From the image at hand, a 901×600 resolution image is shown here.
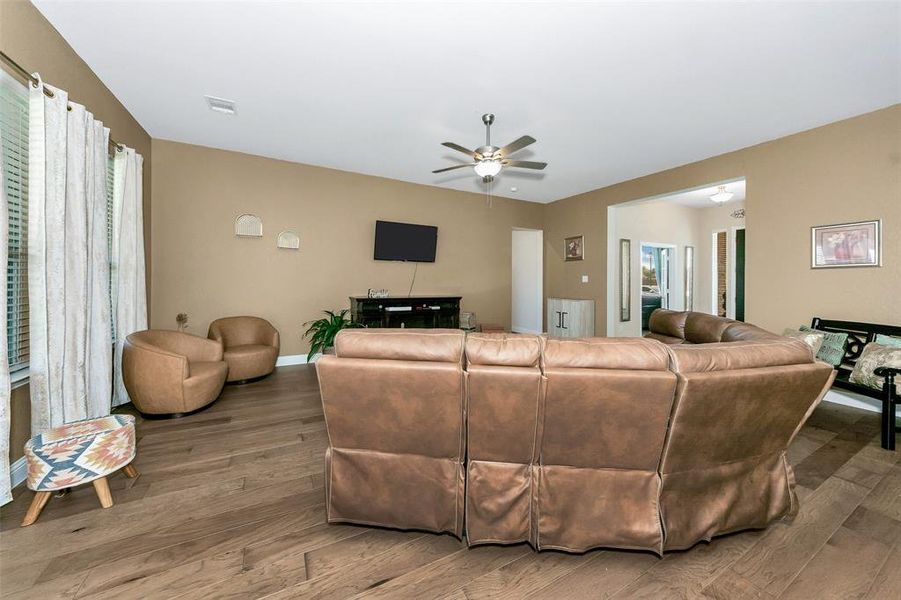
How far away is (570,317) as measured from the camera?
673cm

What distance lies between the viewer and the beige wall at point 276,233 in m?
4.44

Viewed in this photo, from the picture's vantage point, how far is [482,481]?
60.7 inches

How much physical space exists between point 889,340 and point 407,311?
5.05m

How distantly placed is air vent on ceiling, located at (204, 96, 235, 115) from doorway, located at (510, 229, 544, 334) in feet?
18.0

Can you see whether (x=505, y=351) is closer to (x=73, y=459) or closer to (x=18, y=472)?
(x=73, y=459)

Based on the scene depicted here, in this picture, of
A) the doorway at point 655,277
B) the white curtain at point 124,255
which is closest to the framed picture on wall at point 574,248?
the doorway at point 655,277

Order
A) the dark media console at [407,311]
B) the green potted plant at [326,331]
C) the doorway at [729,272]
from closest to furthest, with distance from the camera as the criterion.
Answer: the green potted plant at [326,331], the dark media console at [407,311], the doorway at [729,272]

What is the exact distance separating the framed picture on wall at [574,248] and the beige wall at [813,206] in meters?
1.85

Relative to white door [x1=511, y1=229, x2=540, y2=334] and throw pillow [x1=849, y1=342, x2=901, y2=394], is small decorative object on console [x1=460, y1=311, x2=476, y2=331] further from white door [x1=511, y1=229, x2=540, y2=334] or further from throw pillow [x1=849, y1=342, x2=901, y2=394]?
throw pillow [x1=849, y1=342, x2=901, y2=394]

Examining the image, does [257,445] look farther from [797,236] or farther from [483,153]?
[797,236]

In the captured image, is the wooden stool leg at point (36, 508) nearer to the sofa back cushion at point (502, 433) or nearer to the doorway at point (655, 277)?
the sofa back cushion at point (502, 433)

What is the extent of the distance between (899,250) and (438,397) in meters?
4.70

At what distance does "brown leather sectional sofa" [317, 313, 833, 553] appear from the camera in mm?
1395

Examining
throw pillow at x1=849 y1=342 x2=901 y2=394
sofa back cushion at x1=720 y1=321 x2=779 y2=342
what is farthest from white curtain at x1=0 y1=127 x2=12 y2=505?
throw pillow at x1=849 y1=342 x2=901 y2=394
